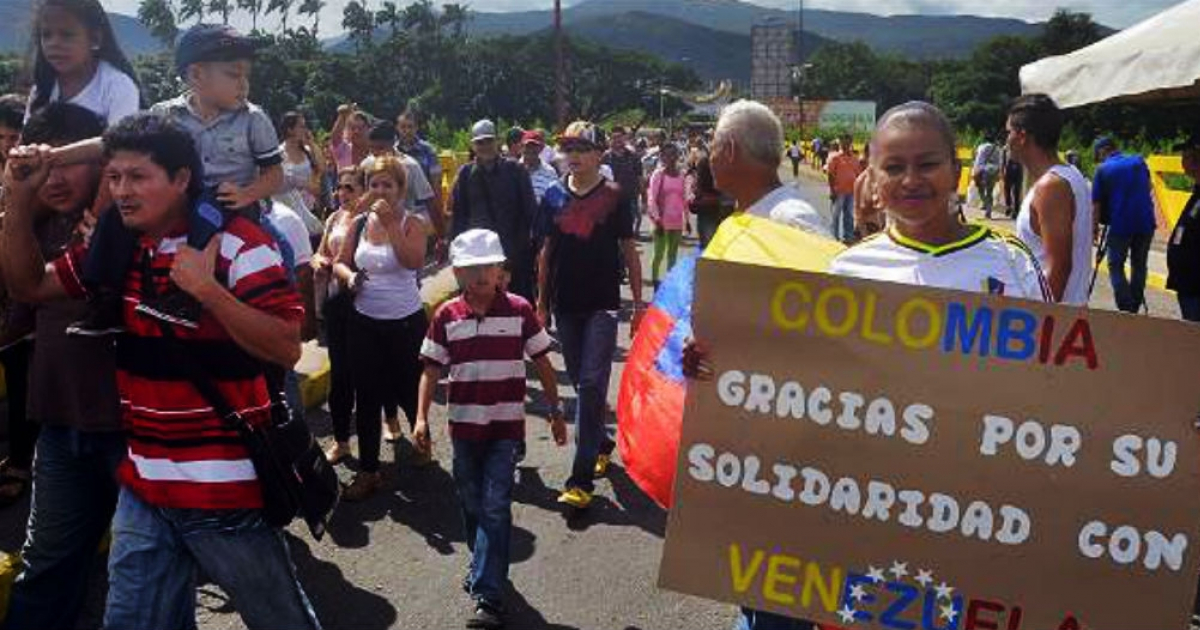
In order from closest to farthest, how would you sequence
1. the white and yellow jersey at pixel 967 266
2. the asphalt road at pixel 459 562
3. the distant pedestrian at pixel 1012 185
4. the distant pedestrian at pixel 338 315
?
the white and yellow jersey at pixel 967 266
the asphalt road at pixel 459 562
the distant pedestrian at pixel 338 315
the distant pedestrian at pixel 1012 185

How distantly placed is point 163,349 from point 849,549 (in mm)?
1685

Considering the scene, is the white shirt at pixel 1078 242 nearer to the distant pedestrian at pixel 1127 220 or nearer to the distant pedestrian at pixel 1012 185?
the distant pedestrian at pixel 1127 220

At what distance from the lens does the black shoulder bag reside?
2.58m

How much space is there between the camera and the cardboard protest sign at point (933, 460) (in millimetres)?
2268

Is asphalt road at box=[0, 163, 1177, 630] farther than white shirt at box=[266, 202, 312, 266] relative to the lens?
No

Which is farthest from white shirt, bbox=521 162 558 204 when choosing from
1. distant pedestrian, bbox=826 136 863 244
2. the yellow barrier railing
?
the yellow barrier railing

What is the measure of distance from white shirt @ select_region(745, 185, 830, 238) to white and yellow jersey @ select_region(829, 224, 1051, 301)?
0.33m

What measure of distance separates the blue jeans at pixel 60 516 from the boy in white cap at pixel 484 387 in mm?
1368

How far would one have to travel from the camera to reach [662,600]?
423 cm

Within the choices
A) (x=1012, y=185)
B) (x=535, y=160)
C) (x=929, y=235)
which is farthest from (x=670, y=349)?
(x=1012, y=185)

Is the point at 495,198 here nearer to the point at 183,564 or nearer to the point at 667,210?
the point at 667,210

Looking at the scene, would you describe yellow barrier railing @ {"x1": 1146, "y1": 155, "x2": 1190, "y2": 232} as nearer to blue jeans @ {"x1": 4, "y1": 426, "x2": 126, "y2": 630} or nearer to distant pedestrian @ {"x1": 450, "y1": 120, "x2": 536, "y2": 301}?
distant pedestrian @ {"x1": 450, "y1": 120, "x2": 536, "y2": 301}

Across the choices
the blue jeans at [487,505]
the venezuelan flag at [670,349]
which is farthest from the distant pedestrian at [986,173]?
the venezuelan flag at [670,349]

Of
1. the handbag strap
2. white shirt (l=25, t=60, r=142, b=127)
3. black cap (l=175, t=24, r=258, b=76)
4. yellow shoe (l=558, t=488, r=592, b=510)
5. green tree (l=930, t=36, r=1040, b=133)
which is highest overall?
green tree (l=930, t=36, r=1040, b=133)
